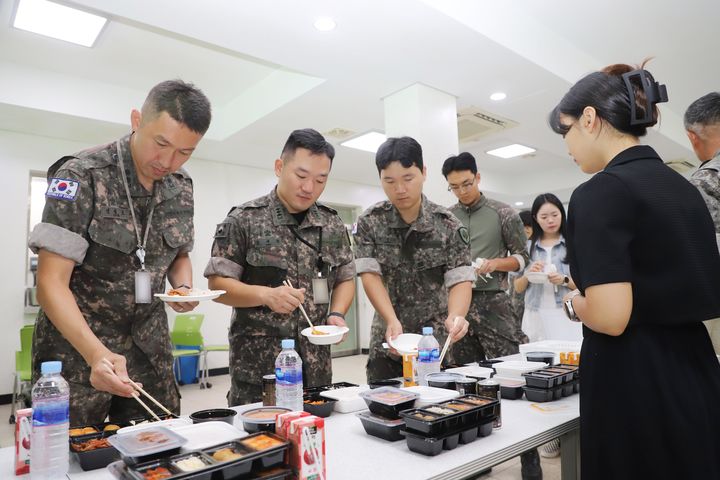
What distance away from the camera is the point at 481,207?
3070 millimetres

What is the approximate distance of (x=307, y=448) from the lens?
0.93m

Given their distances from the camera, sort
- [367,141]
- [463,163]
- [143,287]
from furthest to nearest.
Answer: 1. [367,141]
2. [463,163]
3. [143,287]

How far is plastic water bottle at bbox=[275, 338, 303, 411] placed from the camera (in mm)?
1339

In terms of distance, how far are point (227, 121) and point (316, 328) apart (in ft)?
15.2

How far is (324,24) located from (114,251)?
2.48 meters

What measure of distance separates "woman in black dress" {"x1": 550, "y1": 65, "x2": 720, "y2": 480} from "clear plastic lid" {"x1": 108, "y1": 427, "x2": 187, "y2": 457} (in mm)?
981

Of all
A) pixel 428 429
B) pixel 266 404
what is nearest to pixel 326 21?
pixel 266 404

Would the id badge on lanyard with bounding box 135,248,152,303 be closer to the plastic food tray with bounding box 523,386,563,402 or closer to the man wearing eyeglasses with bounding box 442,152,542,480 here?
the plastic food tray with bounding box 523,386,563,402

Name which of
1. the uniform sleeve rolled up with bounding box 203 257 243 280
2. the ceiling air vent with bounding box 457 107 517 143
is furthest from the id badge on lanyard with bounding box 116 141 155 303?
the ceiling air vent with bounding box 457 107 517 143

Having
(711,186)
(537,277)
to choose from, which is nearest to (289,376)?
(711,186)

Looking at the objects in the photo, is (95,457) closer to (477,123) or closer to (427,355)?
(427,355)

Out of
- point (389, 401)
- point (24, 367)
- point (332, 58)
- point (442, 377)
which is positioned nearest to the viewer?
point (389, 401)

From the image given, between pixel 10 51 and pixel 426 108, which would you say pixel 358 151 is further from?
pixel 10 51

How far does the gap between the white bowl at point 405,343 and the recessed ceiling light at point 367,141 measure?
166 inches
